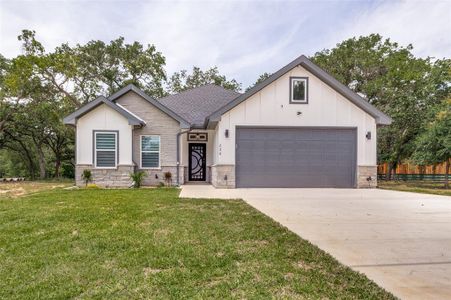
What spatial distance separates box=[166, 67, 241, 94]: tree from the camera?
29314mm

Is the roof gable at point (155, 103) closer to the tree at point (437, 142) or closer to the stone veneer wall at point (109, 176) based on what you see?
the stone veneer wall at point (109, 176)

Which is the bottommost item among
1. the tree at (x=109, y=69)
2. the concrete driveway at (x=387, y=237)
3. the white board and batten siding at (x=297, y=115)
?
the concrete driveway at (x=387, y=237)

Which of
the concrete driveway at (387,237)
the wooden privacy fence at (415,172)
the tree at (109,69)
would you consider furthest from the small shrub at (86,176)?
the wooden privacy fence at (415,172)

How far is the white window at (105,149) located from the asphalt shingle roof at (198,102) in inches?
150

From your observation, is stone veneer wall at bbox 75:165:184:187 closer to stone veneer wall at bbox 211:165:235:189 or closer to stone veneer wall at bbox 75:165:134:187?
stone veneer wall at bbox 75:165:134:187

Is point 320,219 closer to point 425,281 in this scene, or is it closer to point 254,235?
point 254,235

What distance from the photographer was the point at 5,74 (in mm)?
20578

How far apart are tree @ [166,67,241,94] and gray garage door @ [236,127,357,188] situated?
17898mm

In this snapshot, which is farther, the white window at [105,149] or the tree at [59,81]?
the tree at [59,81]

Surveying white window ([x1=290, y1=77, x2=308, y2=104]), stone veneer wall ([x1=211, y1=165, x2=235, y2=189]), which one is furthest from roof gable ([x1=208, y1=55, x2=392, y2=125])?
stone veneer wall ([x1=211, y1=165, x2=235, y2=189])

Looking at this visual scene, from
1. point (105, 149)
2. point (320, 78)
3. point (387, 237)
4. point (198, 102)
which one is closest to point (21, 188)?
point (105, 149)

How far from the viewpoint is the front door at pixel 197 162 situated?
1552 centimetres

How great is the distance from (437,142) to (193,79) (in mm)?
20544

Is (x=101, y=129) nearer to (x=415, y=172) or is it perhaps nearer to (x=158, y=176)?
(x=158, y=176)
